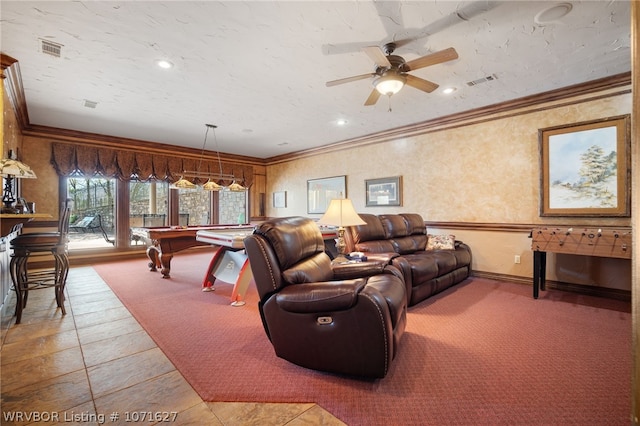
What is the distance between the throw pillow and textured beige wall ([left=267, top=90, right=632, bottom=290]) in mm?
428

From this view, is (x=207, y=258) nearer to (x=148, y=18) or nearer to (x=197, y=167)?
(x=197, y=167)

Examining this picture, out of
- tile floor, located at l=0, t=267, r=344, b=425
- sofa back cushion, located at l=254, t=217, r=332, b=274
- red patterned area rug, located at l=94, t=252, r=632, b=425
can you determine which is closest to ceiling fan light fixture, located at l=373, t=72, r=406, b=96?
sofa back cushion, located at l=254, t=217, r=332, b=274

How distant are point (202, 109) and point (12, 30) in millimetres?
2162

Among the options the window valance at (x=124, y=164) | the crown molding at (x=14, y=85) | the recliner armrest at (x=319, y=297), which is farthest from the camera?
the window valance at (x=124, y=164)

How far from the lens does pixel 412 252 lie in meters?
4.29

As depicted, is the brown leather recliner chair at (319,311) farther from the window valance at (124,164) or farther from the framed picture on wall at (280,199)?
the framed picture on wall at (280,199)

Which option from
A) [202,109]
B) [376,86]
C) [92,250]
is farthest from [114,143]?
[376,86]

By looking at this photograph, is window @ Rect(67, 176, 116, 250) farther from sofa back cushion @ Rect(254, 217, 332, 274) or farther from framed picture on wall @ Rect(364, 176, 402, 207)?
sofa back cushion @ Rect(254, 217, 332, 274)

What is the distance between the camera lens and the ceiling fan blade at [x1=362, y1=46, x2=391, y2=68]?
2.28m

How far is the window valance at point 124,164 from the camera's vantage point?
5.52 meters

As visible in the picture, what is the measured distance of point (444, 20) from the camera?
2.43 m

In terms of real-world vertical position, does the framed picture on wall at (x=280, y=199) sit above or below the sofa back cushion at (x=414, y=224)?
above

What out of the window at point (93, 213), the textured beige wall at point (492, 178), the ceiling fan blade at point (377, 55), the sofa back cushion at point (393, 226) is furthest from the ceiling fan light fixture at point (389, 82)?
the window at point (93, 213)

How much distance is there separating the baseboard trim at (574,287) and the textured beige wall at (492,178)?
0.19 ft
